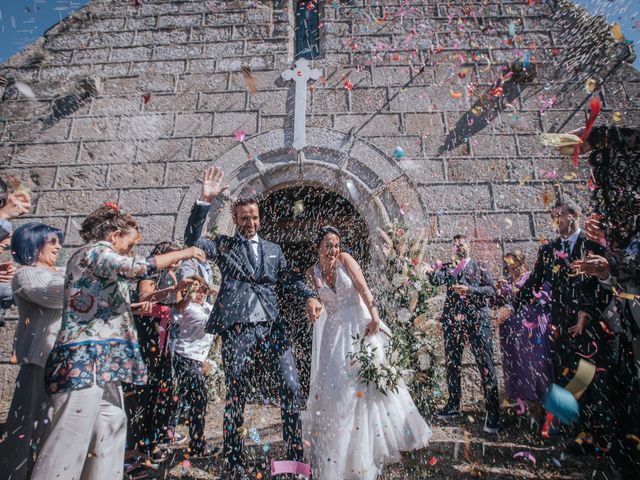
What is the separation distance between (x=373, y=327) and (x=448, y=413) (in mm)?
1464

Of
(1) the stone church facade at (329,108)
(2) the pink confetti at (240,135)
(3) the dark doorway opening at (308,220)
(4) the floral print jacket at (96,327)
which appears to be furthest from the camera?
(3) the dark doorway opening at (308,220)

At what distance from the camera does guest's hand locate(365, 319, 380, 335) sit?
286 centimetres

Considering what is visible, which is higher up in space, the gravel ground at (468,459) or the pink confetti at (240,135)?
the pink confetti at (240,135)

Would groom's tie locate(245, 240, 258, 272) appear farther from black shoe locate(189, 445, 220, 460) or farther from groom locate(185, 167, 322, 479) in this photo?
black shoe locate(189, 445, 220, 460)

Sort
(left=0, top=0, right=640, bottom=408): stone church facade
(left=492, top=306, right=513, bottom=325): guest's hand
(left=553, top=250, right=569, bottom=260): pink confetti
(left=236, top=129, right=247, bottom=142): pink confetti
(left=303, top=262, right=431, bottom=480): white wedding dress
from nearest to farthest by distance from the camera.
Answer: (left=303, top=262, right=431, bottom=480): white wedding dress → (left=553, top=250, right=569, bottom=260): pink confetti → (left=492, top=306, right=513, bottom=325): guest's hand → (left=0, top=0, right=640, bottom=408): stone church facade → (left=236, top=129, right=247, bottom=142): pink confetti

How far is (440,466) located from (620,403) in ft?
3.93

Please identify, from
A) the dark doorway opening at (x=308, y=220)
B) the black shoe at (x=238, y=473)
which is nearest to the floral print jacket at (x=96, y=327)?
the black shoe at (x=238, y=473)

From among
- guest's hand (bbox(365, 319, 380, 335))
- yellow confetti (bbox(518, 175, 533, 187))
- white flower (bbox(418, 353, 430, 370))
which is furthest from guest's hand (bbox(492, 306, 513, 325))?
guest's hand (bbox(365, 319, 380, 335))

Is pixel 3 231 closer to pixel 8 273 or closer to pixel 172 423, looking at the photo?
pixel 8 273

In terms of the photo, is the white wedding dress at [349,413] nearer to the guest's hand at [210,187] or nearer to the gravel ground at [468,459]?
the gravel ground at [468,459]

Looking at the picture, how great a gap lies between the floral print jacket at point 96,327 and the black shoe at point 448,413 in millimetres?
2700

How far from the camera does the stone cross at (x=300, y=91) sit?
5.10 metres

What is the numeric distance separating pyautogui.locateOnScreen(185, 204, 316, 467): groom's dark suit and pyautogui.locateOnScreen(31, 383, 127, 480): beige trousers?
69 cm

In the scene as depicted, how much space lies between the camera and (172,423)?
333 centimetres
